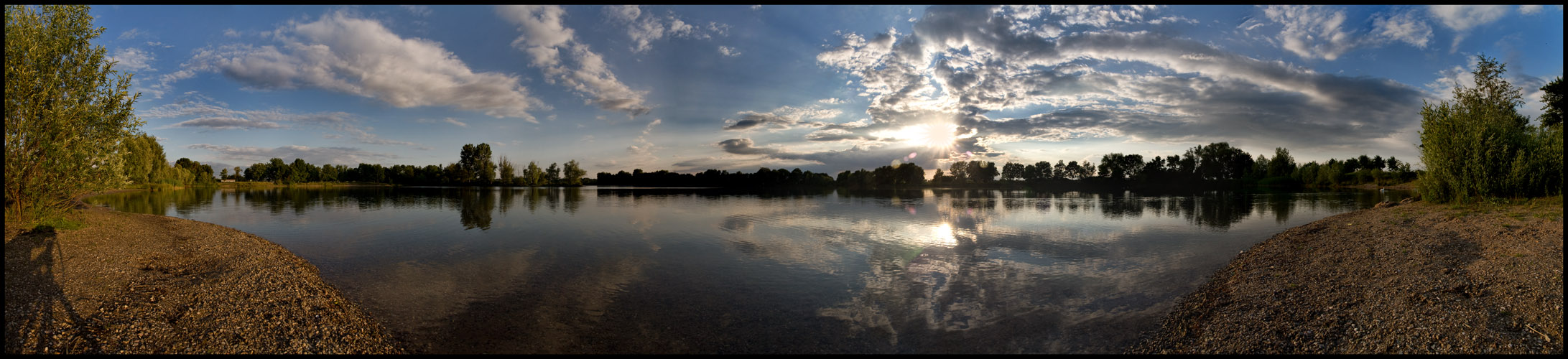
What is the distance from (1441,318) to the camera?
7.77m

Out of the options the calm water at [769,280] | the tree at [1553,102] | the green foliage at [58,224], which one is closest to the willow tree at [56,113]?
the green foliage at [58,224]

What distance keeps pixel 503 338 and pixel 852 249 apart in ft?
37.9

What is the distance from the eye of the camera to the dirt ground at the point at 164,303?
292 inches

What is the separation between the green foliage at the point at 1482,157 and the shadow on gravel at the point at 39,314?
3840 centimetres

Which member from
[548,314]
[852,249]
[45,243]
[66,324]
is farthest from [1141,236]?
[45,243]

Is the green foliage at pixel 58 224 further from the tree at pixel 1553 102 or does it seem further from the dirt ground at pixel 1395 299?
the tree at pixel 1553 102

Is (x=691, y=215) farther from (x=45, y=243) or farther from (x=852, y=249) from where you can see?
(x=45, y=243)

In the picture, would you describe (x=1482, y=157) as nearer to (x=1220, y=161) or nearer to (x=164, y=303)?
(x=164, y=303)

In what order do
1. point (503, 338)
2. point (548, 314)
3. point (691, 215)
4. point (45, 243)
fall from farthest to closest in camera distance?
point (691, 215), point (45, 243), point (548, 314), point (503, 338)

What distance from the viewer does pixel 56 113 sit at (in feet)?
48.3

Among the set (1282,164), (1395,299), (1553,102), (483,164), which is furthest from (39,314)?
(1282,164)

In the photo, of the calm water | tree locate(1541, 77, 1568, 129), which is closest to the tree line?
the calm water

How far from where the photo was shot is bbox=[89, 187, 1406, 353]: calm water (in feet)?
28.4

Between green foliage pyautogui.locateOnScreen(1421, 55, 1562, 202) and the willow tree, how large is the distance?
1893 inches
